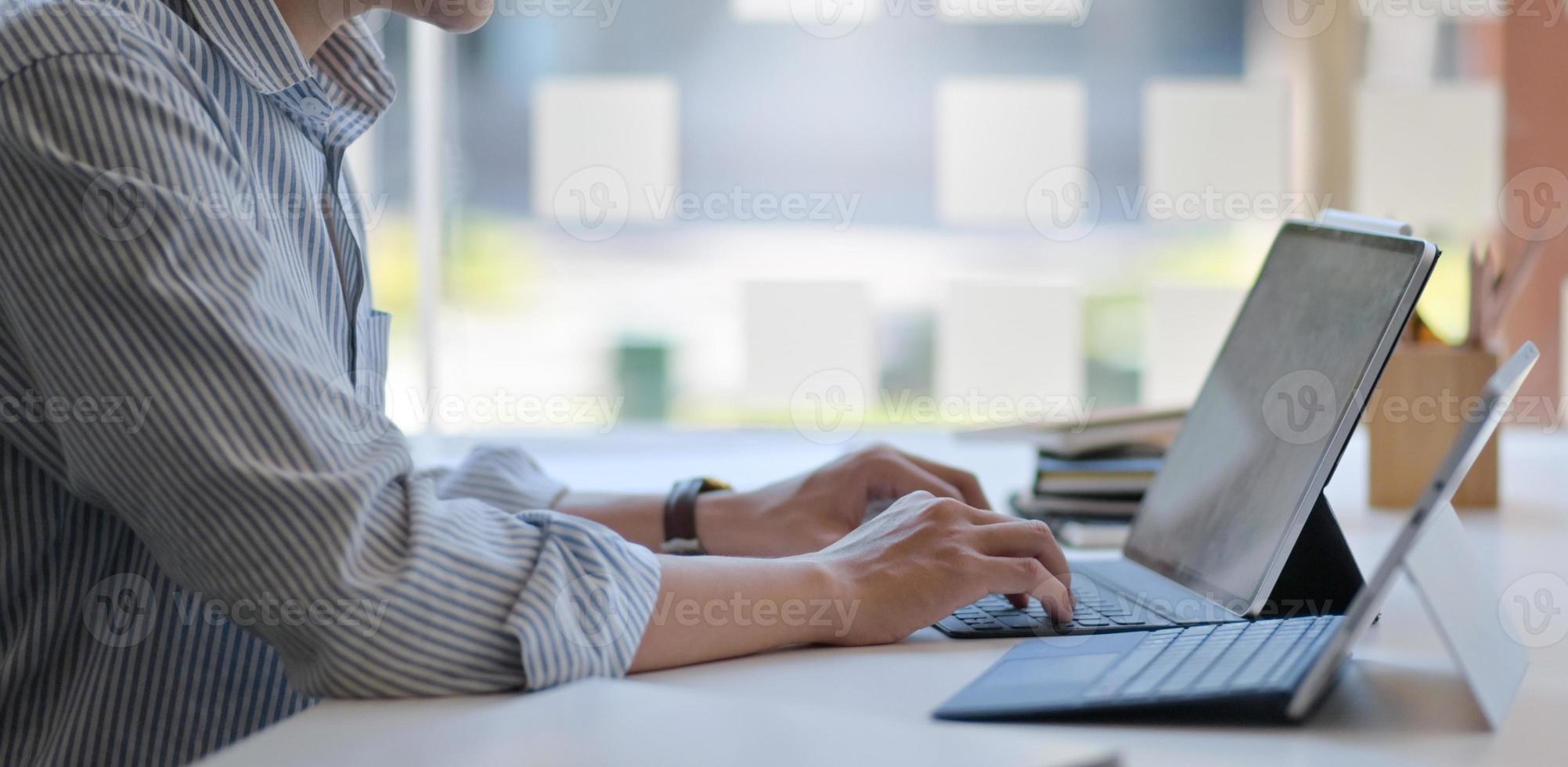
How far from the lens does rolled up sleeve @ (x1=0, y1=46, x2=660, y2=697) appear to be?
0.66 metres

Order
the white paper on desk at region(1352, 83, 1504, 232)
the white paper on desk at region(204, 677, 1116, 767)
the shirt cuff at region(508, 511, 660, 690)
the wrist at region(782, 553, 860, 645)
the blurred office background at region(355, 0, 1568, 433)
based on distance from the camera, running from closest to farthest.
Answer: the white paper on desk at region(204, 677, 1116, 767) → the shirt cuff at region(508, 511, 660, 690) → the wrist at region(782, 553, 860, 645) → the white paper on desk at region(1352, 83, 1504, 232) → the blurred office background at region(355, 0, 1568, 433)

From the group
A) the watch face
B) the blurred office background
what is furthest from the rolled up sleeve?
the blurred office background

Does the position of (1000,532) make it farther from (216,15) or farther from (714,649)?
(216,15)

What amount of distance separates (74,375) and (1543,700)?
0.79m

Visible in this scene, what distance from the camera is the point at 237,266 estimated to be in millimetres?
678

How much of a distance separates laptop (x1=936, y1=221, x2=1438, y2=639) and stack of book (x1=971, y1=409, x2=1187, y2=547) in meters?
0.20

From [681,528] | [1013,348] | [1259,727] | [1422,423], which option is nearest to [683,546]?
[681,528]

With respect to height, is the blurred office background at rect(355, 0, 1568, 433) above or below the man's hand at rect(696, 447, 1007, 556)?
above

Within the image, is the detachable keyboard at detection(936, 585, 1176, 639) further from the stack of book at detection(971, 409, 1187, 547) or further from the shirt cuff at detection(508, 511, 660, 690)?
the stack of book at detection(971, 409, 1187, 547)

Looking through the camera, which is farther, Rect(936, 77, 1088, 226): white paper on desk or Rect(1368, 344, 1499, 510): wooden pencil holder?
Rect(936, 77, 1088, 226): white paper on desk

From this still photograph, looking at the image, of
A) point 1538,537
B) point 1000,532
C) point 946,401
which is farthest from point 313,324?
point 946,401

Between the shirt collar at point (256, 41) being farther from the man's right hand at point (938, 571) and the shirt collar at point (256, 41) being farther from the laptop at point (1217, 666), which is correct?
the laptop at point (1217, 666)

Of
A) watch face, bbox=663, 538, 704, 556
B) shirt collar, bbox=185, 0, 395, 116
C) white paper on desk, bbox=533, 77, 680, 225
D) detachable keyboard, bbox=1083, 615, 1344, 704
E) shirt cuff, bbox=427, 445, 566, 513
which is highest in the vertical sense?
white paper on desk, bbox=533, 77, 680, 225

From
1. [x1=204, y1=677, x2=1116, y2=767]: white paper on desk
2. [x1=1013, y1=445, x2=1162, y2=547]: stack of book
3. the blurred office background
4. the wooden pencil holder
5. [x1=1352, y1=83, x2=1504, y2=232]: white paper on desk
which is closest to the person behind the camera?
[x1=204, y1=677, x2=1116, y2=767]: white paper on desk
